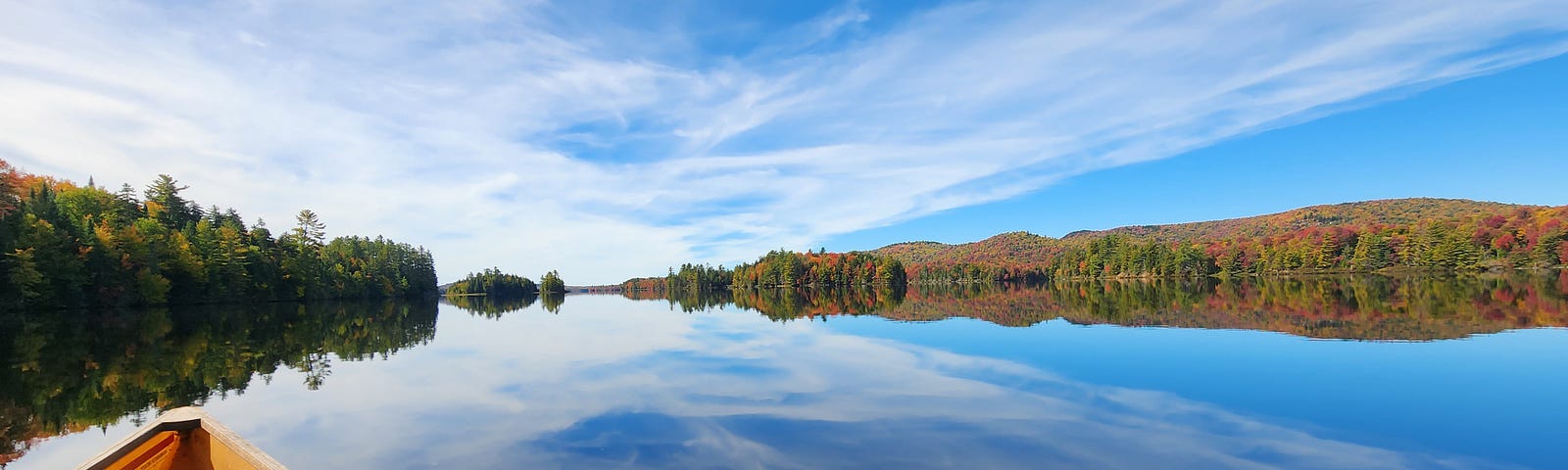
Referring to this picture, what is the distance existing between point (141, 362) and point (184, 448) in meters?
20.0

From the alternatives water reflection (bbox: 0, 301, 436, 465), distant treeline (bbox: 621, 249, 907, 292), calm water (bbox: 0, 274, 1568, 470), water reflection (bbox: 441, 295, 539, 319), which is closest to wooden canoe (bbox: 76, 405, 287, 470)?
calm water (bbox: 0, 274, 1568, 470)

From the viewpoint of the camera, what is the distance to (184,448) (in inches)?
279

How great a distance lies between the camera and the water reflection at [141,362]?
1343 cm

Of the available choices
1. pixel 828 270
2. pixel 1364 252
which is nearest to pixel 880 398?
pixel 1364 252

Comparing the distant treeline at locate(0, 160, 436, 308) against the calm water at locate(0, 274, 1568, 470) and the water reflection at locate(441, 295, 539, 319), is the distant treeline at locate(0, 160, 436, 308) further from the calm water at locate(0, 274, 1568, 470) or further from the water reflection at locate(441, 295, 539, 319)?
the calm water at locate(0, 274, 1568, 470)

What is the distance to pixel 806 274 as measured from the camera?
17750 centimetres

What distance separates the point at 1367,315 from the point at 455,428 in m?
→ 32.5

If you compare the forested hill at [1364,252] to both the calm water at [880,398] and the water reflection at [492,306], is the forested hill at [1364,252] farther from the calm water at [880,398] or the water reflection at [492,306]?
the water reflection at [492,306]

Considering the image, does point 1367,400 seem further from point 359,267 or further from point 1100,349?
point 359,267

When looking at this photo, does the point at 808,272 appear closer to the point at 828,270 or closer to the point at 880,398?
the point at 828,270

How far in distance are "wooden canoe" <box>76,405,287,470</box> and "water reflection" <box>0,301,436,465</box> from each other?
6.56m

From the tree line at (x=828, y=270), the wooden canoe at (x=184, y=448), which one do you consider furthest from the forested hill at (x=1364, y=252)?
the wooden canoe at (x=184, y=448)

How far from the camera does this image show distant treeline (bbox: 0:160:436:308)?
50312 millimetres

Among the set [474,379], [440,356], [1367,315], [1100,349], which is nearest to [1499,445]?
[1100,349]
